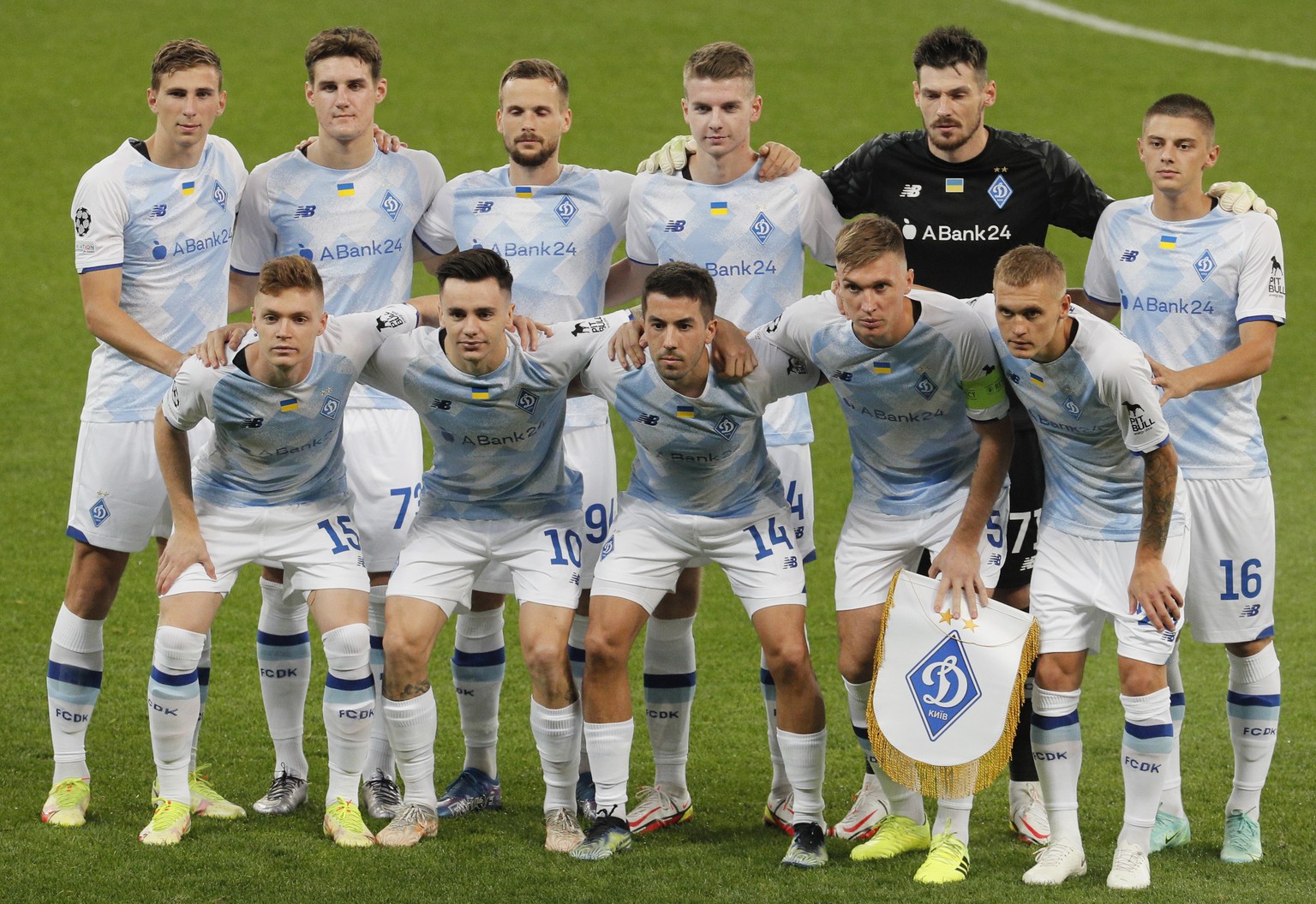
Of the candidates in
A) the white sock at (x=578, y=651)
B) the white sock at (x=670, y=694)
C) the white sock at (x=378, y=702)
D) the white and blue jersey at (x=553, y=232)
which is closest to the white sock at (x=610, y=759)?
the white sock at (x=670, y=694)

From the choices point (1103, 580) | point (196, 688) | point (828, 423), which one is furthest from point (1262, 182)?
point (196, 688)

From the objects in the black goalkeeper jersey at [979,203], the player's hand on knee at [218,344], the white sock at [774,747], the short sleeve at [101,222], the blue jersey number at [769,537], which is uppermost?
the black goalkeeper jersey at [979,203]

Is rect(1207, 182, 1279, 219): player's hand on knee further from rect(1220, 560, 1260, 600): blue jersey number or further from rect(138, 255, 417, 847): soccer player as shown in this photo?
rect(138, 255, 417, 847): soccer player

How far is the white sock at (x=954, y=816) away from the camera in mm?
5969

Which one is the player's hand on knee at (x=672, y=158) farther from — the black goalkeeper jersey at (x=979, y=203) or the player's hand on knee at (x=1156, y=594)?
the player's hand on knee at (x=1156, y=594)

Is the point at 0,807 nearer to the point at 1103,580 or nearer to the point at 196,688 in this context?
the point at 196,688

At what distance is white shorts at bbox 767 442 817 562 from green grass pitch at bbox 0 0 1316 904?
1.14 meters

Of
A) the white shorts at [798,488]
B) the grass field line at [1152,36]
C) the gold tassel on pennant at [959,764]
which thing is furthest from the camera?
the grass field line at [1152,36]

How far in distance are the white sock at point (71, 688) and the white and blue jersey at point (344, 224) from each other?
1366 millimetres

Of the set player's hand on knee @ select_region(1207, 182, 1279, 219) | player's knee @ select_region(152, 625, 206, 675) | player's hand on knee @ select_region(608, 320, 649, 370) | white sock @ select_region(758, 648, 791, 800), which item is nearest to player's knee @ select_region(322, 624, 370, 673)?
player's knee @ select_region(152, 625, 206, 675)

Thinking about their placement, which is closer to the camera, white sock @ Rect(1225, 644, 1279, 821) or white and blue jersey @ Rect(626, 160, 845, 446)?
white sock @ Rect(1225, 644, 1279, 821)

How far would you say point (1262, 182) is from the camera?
1898 cm

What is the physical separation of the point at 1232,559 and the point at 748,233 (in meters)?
2.19

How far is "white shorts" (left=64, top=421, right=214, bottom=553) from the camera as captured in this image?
6.46 meters
